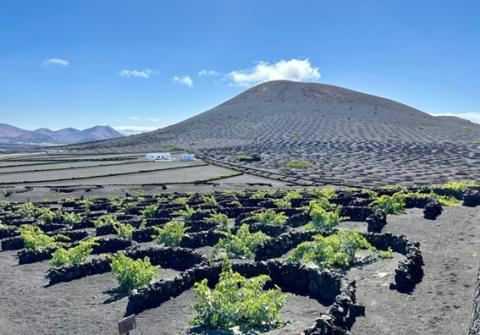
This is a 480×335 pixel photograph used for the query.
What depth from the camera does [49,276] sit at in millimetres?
22781

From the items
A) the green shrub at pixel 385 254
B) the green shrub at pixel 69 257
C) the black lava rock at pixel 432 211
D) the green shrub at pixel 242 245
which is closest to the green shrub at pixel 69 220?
the green shrub at pixel 69 257

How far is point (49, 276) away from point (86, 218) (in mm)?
17176

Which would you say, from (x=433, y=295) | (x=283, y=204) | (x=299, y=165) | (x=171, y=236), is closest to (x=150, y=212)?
(x=283, y=204)

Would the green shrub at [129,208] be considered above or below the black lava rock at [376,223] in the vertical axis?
below

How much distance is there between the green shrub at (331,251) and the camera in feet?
67.2

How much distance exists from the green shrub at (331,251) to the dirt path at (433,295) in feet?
3.07

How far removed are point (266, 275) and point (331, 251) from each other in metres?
4.00

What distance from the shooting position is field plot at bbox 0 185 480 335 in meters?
15.2

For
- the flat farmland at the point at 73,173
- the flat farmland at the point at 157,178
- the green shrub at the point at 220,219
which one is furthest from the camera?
the flat farmland at the point at 73,173

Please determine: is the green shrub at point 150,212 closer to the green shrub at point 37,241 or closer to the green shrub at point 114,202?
the green shrub at point 114,202

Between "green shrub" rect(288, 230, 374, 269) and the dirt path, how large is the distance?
0.94 m

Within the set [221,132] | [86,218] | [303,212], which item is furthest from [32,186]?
[221,132]

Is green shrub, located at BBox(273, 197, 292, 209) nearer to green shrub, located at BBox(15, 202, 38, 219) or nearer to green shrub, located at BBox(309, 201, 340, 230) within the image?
green shrub, located at BBox(309, 201, 340, 230)

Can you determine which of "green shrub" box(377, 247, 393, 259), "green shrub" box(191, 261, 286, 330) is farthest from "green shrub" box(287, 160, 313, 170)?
"green shrub" box(191, 261, 286, 330)
